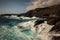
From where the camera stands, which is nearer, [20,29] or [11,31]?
[11,31]

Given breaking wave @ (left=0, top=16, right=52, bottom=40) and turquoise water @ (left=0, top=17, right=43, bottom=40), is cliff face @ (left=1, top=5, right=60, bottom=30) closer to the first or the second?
breaking wave @ (left=0, top=16, right=52, bottom=40)

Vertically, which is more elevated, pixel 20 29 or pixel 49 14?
pixel 49 14

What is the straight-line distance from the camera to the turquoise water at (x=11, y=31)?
402 cm

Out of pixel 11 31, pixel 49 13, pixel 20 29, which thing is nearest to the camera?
pixel 11 31

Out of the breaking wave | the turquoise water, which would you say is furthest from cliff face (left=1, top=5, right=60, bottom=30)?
the turquoise water

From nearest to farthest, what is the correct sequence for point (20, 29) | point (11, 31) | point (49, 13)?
point (11, 31) → point (20, 29) → point (49, 13)

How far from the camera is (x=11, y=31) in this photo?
4145mm

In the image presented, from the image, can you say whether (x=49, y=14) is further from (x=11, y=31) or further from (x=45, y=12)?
(x=11, y=31)

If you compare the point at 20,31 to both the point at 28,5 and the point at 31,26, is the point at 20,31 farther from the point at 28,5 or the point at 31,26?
the point at 28,5

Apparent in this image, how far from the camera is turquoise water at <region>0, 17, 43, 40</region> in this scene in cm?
402

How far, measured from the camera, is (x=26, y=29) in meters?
4.26

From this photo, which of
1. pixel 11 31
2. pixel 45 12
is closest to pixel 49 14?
pixel 45 12

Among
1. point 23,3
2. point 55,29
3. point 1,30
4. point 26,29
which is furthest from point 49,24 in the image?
point 1,30

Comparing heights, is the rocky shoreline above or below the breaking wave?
above
